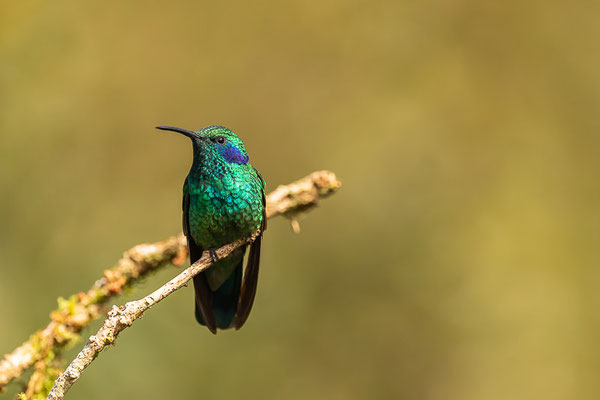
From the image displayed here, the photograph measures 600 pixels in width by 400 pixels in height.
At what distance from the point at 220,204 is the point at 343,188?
11.3 ft

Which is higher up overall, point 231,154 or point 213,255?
point 231,154

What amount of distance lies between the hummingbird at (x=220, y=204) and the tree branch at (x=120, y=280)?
128 millimetres

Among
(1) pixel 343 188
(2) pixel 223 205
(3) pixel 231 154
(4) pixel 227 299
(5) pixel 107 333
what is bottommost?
(5) pixel 107 333

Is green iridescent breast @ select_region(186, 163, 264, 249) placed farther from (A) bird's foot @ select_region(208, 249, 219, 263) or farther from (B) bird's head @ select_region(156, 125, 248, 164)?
(A) bird's foot @ select_region(208, 249, 219, 263)

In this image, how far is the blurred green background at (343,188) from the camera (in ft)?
20.5

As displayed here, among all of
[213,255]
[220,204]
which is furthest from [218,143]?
[213,255]

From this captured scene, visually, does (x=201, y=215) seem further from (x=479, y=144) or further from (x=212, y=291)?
(x=479, y=144)

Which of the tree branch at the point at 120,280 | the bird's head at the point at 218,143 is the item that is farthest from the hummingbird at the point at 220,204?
the tree branch at the point at 120,280

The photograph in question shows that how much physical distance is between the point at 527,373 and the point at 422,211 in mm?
1831

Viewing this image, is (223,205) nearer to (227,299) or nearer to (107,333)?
(227,299)

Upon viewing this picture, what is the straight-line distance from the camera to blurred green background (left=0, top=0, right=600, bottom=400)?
6.25 metres

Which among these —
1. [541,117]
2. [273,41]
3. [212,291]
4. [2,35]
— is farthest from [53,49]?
[541,117]

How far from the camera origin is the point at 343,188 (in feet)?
23.2

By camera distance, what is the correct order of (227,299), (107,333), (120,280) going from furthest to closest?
(227,299) → (120,280) → (107,333)
